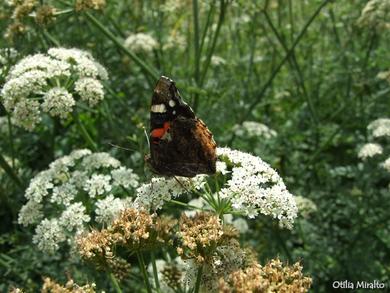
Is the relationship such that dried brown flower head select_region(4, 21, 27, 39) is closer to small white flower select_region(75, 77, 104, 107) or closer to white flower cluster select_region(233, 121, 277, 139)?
small white flower select_region(75, 77, 104, 107)

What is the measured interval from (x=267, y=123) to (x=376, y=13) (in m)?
2.69

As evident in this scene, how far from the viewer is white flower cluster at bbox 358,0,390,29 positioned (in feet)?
29.0

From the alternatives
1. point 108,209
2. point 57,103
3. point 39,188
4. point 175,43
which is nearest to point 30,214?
point 39,188

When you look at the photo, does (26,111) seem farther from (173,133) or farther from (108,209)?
(173,133)

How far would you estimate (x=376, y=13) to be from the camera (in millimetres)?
8953

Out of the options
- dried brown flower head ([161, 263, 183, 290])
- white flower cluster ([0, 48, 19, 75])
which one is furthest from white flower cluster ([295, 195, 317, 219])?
white flower cluster ([0, 48, 19, 75])

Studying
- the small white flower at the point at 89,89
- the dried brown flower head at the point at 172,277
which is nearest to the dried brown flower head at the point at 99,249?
the dried brown flower head at the point at 172,277

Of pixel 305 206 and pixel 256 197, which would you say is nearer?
pixel 256 197

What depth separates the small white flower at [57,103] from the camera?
6.59 metres

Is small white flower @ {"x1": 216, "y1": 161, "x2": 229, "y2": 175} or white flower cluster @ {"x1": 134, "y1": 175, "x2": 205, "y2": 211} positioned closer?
white flower cluster @ {"x1": 134, "y1": 175, "x2": 205, "y2": 211}

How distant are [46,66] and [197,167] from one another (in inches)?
101

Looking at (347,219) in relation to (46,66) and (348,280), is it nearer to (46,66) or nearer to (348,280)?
(348,280)

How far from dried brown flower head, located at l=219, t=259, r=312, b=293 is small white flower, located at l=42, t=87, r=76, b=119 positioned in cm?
327

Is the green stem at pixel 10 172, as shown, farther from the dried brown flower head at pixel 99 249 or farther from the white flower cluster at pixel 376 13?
the white flower cluster at pixel 376 13
